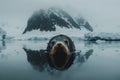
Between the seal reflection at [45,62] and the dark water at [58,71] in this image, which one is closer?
the dark water at [58,71]

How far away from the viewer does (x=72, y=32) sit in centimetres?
19962

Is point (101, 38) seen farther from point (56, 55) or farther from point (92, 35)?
point (56, 55)

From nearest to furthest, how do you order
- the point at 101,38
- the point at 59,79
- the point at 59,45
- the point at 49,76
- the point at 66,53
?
the point at 59,79
the point at 49,76
the point at 59,45
the point at 66,53
the point at 101,38

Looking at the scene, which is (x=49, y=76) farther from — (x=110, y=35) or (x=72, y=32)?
(x=72, y=32)

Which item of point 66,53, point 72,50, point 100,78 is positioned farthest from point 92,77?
point 72,50

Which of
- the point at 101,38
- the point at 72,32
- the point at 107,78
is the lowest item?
the point at 107,78

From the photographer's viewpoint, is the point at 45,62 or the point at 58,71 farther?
Answer: the point at 45,62

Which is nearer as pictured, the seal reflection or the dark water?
the dark water

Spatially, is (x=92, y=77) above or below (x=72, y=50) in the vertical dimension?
below

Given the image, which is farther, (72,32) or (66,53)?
(72,32)

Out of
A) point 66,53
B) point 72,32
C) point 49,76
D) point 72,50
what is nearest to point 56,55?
point 66,53

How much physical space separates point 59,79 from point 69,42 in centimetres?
1537

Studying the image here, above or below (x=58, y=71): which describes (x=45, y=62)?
above

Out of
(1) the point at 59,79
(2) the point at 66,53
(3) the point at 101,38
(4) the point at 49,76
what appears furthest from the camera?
(3) the point at 101,38
